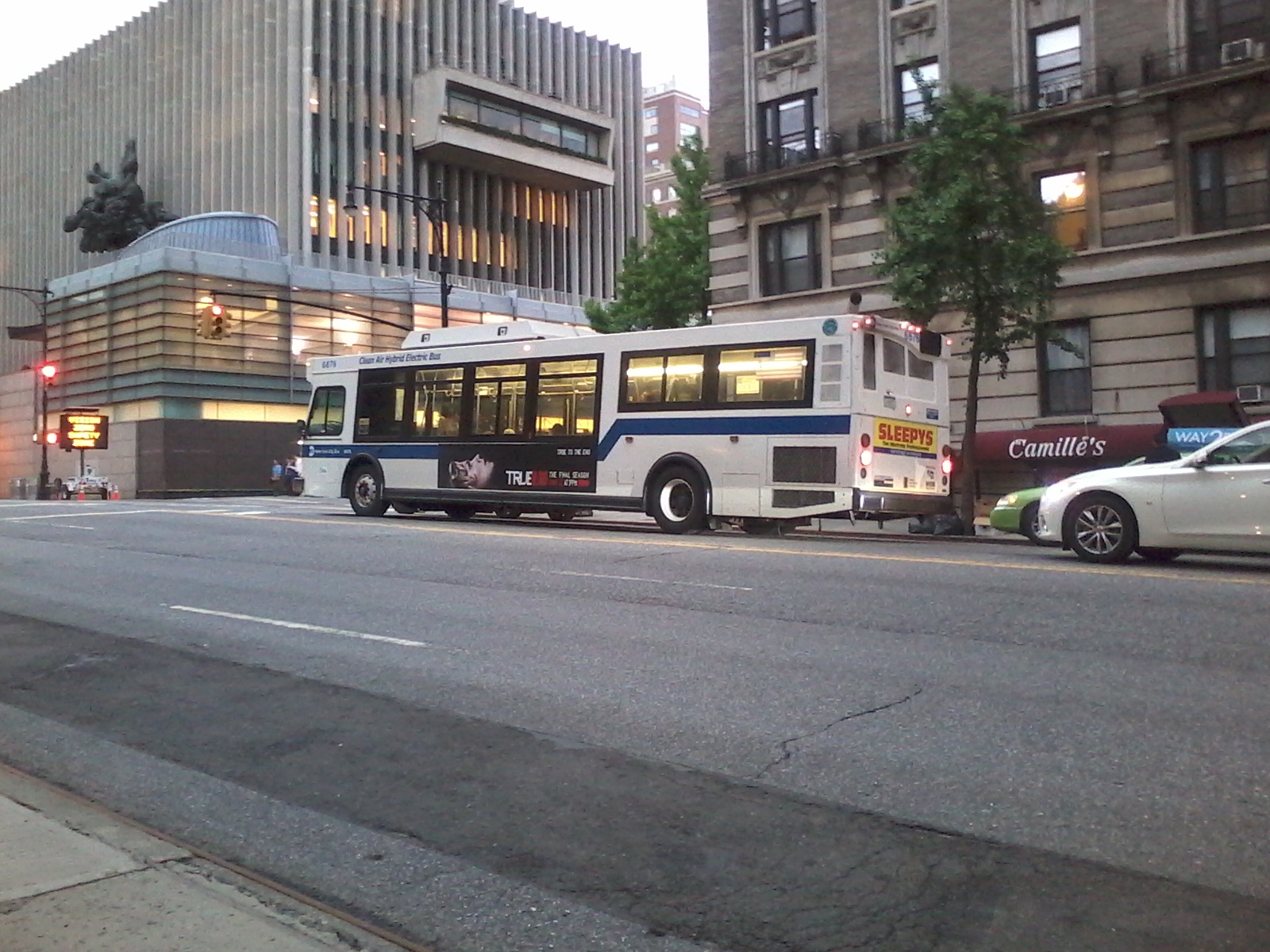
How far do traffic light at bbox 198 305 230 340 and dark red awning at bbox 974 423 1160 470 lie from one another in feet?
64.2

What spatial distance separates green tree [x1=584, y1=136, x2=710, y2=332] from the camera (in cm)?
3722

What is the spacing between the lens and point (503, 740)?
6.41 m

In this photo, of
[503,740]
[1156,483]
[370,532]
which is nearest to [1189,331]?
[1156,483]

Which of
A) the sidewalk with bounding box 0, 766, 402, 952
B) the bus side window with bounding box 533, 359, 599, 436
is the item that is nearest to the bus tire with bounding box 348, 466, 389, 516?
the bus side window with bounding box 533, 359, 599, 436

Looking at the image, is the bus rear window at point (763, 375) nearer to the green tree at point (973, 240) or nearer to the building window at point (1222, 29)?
the green tree at point (973, 240)

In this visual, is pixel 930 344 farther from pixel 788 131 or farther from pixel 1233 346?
pixel 788 131

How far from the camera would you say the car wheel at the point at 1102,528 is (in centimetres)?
1341

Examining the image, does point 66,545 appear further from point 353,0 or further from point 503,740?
point 353,0

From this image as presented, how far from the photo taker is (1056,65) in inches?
1046

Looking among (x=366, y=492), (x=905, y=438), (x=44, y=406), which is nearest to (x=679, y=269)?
(x=366, y=492)

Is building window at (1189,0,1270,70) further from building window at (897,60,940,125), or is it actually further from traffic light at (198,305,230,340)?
traffic light at (198,305,230,340)

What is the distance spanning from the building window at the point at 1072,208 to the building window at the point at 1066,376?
1.85 m

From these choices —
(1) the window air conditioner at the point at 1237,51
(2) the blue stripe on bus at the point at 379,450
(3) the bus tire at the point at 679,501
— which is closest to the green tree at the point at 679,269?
(2) the blue stripe on bus at the point at 379,450

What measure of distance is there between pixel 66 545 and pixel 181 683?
36.2 feet
